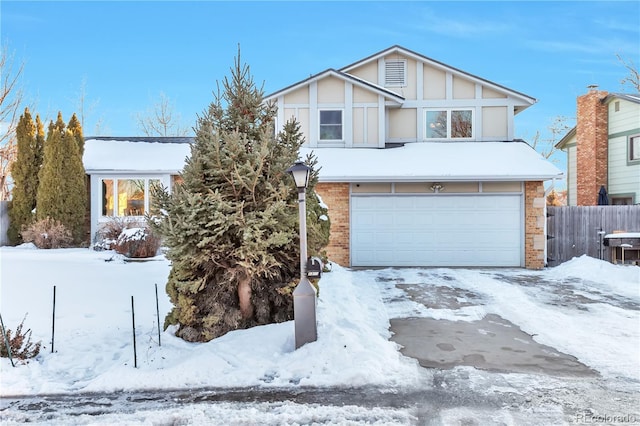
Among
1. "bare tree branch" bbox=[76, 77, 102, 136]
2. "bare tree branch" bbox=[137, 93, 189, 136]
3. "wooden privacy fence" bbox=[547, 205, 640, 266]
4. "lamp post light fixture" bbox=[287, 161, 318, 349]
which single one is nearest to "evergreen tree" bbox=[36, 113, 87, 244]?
"lamp post light fixture" bbox=[287, 161, 318, 349]

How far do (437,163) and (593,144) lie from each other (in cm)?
1019

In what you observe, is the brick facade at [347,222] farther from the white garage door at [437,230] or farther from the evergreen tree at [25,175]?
the evergreen tree at [25,175]

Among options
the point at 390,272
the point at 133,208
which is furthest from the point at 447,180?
the point at 133,208

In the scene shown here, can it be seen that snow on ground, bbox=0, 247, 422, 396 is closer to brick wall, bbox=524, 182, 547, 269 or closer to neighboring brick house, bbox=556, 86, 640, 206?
brick wall, bbox=524, 182, 547, 269

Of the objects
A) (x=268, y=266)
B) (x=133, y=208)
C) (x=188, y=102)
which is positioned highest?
(x=188, y=102)

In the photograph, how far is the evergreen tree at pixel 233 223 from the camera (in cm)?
597

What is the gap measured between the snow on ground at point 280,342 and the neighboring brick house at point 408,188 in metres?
3.09

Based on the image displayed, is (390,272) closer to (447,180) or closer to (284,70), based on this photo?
(447,180)

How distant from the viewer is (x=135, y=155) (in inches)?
609

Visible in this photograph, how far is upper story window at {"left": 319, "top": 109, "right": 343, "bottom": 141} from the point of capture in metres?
14.6

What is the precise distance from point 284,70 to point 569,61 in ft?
62.2

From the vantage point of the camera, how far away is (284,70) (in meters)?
26.5

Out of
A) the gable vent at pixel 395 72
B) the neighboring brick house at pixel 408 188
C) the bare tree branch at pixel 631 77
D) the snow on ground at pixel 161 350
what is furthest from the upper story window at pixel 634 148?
the snow on ground at pixel 161 350

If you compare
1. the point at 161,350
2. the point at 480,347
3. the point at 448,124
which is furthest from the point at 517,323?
the point at 448,124
